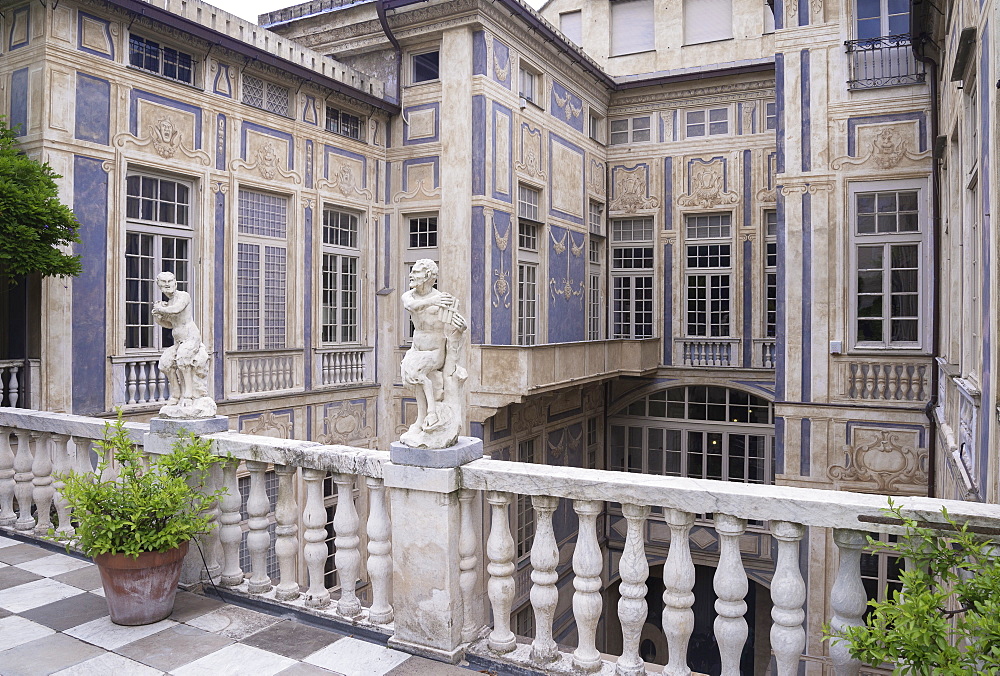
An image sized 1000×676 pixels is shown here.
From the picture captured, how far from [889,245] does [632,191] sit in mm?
8055

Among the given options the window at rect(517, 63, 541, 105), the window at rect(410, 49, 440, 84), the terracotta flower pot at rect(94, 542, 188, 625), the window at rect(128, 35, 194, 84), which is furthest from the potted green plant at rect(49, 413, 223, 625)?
the window at rect(517, 63, 541, 105)

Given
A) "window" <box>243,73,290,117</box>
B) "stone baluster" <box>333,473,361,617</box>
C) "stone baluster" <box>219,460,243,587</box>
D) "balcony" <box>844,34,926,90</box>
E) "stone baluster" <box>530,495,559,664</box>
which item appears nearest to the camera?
"stone baluster" <box>530,495,559,664</box>

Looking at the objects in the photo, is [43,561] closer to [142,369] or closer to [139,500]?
[139,500]

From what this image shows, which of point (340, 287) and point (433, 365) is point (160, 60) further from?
point (433, 365)

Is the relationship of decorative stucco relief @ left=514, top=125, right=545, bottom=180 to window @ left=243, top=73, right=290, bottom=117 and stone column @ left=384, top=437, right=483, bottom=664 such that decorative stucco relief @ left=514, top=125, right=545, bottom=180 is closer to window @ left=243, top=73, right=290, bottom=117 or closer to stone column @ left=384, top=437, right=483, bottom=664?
window @ left=243, top=73, right=290, bottom=117

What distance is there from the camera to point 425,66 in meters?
14.4

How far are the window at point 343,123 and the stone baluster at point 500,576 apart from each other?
37.1ft

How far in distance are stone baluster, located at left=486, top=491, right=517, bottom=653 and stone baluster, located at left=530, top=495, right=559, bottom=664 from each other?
0.15 m

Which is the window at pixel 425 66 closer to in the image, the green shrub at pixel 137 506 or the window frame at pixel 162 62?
the window frame at pixel 162 62

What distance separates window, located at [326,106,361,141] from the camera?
13766 mm

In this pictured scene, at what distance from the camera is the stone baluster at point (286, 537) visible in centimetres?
436

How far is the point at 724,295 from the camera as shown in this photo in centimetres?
1795

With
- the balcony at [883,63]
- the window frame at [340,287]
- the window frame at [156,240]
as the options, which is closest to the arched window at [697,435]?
the window frame at [340,287]

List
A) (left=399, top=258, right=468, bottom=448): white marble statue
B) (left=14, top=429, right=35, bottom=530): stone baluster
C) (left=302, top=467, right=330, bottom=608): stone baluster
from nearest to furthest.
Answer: (left=399, top=258, right=468, bottom=448): white marble statue
(left=302, top=467, right=330, bottom=608): stone baluster
(left=14, top=429, right=35, bottom=530): stone baluster
